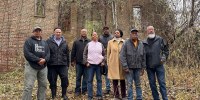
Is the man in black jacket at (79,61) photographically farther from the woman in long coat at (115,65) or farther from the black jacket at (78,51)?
the woman in long coat at (115,65)

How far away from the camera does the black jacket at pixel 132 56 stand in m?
8.43

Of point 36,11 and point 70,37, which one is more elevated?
Result: point 36,11

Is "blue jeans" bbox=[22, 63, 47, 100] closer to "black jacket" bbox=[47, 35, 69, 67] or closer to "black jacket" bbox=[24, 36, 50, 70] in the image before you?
"black jacket" bbox=[24, 36, 50, 70]

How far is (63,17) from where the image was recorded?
23.5m

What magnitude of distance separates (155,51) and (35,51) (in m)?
3.08

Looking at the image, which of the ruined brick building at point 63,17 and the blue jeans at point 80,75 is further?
the ruined brick building at point 63,17

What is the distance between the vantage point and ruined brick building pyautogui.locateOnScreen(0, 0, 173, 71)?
50.6 feet

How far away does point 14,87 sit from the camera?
11820 mm

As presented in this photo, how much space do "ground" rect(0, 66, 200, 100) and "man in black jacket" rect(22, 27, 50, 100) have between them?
4.42 ft

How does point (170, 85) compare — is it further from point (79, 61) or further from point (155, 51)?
point (79, 61)

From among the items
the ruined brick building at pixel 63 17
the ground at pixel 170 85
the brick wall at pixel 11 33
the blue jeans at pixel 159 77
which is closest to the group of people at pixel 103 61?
the blue jeans at pixel 159 77

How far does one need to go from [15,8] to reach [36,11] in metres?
5.37

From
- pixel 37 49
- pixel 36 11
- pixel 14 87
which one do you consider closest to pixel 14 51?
pixel 14 87

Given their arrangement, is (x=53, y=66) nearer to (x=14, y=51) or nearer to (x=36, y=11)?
(x=14, y=51)
